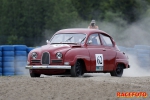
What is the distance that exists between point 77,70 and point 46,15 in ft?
136

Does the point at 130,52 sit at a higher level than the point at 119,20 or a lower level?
lower

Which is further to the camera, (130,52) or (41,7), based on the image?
(41,7)

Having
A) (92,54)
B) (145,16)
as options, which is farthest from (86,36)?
(145,16)

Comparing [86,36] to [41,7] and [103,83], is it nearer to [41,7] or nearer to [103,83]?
[103,83]

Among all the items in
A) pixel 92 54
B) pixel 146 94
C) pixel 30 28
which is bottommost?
pixel 146 94

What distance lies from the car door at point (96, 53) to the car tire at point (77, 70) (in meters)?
0.34

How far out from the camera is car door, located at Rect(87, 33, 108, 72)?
1608 cm

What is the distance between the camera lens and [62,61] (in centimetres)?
1529

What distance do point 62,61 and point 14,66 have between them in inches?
180

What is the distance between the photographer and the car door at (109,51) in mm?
16734

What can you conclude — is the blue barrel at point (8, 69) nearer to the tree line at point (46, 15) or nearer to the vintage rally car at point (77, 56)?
the vintage rally car at point (77, 56)

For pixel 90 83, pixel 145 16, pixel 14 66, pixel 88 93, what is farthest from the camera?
pixel 145 16

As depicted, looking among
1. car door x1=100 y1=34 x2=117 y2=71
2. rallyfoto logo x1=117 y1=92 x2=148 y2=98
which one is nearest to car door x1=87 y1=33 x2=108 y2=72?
car door x1=100 y1=34 x2=117 y2=71

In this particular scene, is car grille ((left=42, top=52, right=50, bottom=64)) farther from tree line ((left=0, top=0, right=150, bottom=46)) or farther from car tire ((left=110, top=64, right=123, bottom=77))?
tree line ((left=0, top=0, right=150, bottom=46))
